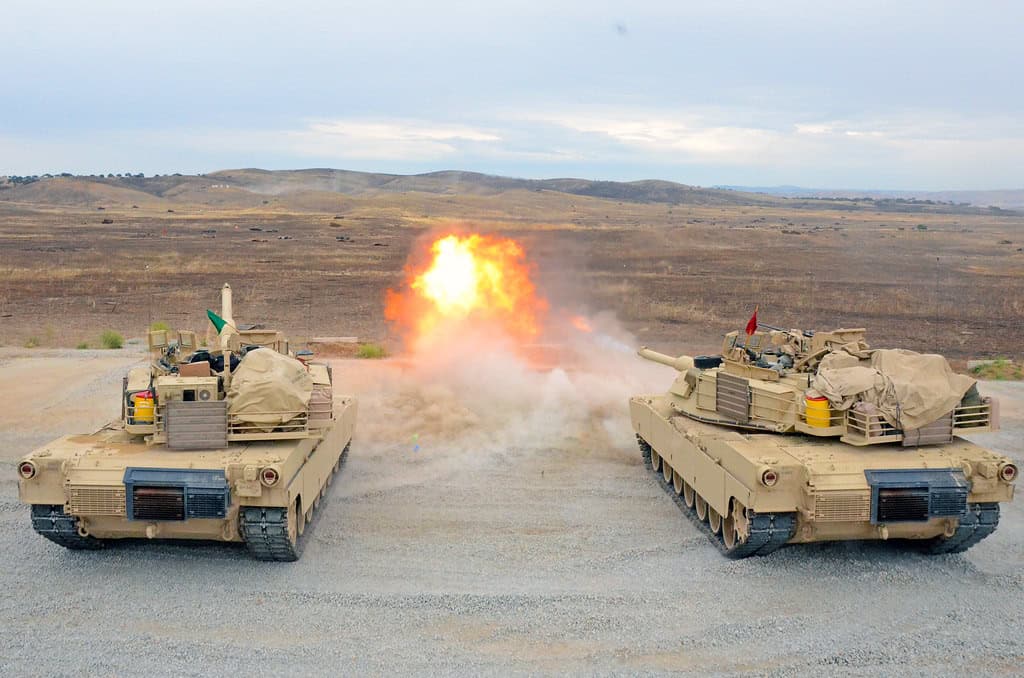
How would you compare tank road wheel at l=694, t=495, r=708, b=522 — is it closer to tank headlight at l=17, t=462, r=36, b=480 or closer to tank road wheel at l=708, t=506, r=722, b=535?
tank road wheel at l=708, t=506, r=722, b=535

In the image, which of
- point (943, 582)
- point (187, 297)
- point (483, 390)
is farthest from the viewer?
point (187, 297)

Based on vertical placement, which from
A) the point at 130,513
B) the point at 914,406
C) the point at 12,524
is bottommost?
the point at 12,524

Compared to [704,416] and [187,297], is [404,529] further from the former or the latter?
[187,297]

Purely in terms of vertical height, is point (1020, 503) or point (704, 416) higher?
point (704, 416)

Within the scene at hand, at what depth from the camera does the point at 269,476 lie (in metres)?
10.5

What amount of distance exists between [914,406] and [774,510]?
7.43 feet

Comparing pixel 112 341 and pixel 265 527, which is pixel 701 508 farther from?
pixel 112 341

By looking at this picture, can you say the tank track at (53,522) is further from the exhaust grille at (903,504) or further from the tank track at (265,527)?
the exhaust grille at (903,504)

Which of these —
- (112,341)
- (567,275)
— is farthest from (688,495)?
(112,341)

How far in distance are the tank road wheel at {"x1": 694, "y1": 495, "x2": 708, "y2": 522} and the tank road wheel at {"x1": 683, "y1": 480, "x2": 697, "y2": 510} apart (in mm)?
167

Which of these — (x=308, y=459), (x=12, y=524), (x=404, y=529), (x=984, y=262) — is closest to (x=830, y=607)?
(x=404, y=529)

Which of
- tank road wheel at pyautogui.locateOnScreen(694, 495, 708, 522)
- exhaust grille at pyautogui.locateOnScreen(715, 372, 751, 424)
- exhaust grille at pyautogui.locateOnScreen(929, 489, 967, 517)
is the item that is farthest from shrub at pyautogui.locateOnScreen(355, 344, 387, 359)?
exhaust grille at pyautogui.locateOnScreen(929, 489, 967, 517)

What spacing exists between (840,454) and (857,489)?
89 centimetres

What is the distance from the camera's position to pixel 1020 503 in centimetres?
1423
